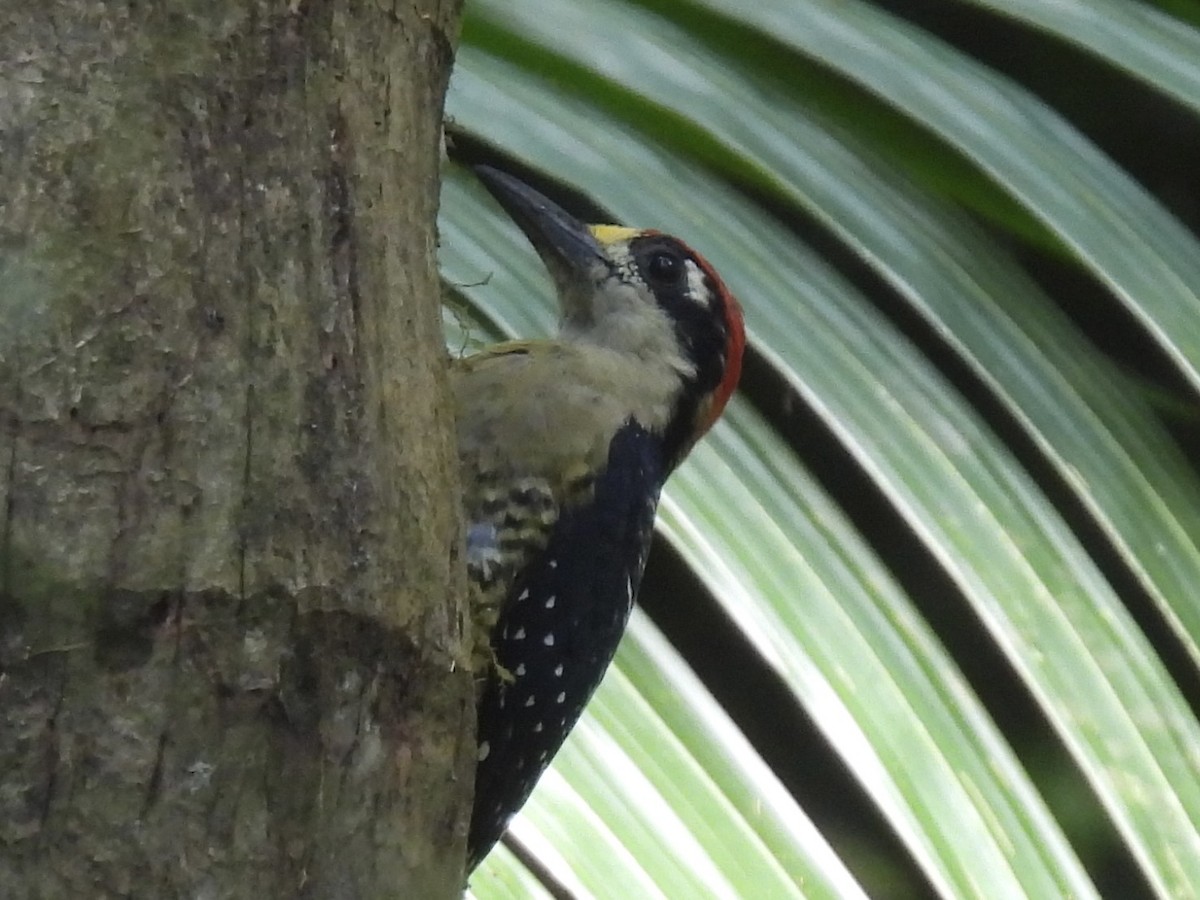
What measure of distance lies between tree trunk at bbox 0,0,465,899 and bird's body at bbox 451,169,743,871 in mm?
584

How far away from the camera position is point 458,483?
88 centimetres

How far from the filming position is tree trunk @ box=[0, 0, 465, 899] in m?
0.67

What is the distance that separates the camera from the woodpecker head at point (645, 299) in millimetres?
1806

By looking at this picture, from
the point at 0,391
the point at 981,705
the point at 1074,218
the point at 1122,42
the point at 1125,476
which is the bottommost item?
the point at 981,705

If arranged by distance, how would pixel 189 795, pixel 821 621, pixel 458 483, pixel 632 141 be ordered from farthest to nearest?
pixel 632 141
pixel 821 621
pixel 458 483
pixel 189 795

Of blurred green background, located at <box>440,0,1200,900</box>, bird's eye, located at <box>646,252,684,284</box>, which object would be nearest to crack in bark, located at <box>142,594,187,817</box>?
blurred green background, located at <box>440,0,1200,900</box>

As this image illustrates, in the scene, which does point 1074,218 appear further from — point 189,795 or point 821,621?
point 189,795

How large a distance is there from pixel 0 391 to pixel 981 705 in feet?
4.63

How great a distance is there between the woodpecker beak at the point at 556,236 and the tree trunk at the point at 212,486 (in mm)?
930

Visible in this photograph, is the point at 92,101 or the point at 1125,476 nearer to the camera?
the point at 92,101

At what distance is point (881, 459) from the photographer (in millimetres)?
1816

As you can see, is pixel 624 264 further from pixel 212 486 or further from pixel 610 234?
pixel 212 486

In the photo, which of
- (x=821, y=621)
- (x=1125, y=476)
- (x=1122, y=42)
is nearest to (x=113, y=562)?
(x=821, y=621)

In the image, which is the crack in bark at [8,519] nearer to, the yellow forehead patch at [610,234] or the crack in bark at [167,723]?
the crack in bark at [167,723]
